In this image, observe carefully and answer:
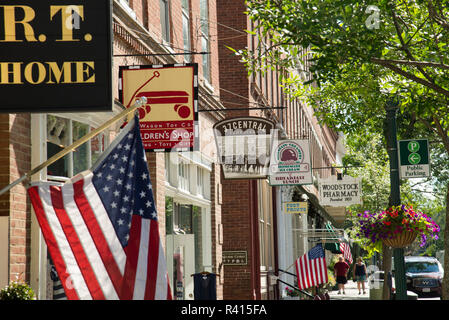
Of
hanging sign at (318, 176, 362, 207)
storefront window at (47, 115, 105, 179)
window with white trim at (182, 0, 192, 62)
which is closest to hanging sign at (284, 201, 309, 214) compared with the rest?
hanging sign at (318, 176, 362, 207)

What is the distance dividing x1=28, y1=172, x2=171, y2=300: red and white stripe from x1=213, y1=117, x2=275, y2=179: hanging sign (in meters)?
11.9

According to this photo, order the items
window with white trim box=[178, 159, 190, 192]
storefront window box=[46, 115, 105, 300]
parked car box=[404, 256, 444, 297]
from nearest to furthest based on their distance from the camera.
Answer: storefront window box=[46, 115, 105, 300]
window with white trim box=[178, 159, 190, 192]
parked car box=[404, 256, 444, 297]

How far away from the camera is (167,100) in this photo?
12.0 metres

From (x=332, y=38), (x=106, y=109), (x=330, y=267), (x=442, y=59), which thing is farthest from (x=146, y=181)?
(x=330, y=267)

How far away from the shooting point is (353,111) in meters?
20.3

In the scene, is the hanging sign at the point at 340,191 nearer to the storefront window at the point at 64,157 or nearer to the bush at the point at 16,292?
the storefront window at the point at 64,157

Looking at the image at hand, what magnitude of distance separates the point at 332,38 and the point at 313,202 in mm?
32507

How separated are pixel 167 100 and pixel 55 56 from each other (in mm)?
5045

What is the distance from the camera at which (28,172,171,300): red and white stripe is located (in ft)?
17.4

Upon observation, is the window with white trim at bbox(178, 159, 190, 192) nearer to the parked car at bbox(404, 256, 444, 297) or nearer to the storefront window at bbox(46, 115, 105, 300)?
the storefront window at bbox(46, 115, 105, 300)

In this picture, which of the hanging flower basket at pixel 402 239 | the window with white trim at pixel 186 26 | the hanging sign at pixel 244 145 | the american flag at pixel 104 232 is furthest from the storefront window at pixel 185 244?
the american flag at pixel 104 232

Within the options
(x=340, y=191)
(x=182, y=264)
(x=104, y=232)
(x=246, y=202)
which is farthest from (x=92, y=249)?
(x=340, y=191)

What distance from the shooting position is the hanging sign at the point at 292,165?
20.9 meters
